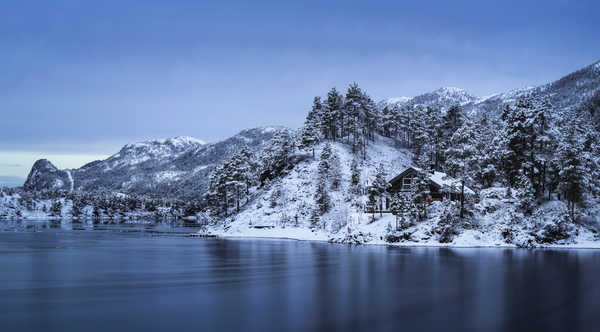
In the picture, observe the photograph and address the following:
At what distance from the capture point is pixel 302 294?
80.0 ft

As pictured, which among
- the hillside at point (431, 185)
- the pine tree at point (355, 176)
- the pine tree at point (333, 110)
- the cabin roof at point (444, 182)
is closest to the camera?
the hillside at point (431, 185)

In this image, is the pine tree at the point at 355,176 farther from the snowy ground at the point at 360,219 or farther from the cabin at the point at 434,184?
the cabin at the point at 434,184

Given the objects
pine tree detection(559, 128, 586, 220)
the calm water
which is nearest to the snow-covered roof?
pine tree detection(559, 128, 586, 220)

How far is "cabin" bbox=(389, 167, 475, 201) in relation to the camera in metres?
60.3

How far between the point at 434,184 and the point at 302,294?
49286 millimetres

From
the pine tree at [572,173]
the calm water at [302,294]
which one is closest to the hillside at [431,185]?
the pine tree at [572,173]

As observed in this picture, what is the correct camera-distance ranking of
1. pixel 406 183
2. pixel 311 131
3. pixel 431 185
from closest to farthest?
1. pixel 431 185
2. pixel 406 183
3. pixel 311 131

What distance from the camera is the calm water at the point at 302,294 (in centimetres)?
1786

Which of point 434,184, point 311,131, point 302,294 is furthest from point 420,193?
point 311,131

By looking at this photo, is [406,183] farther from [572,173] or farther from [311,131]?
[311,131]

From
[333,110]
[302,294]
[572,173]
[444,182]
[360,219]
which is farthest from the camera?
[333,110]

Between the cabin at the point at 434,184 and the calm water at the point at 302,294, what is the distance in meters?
19.3

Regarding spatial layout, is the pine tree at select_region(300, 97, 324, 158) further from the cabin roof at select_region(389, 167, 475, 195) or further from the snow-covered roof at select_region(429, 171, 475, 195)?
the snow-covered roof at select_region(429, 171, 475, 195)

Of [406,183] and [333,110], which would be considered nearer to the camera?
[406,183]
